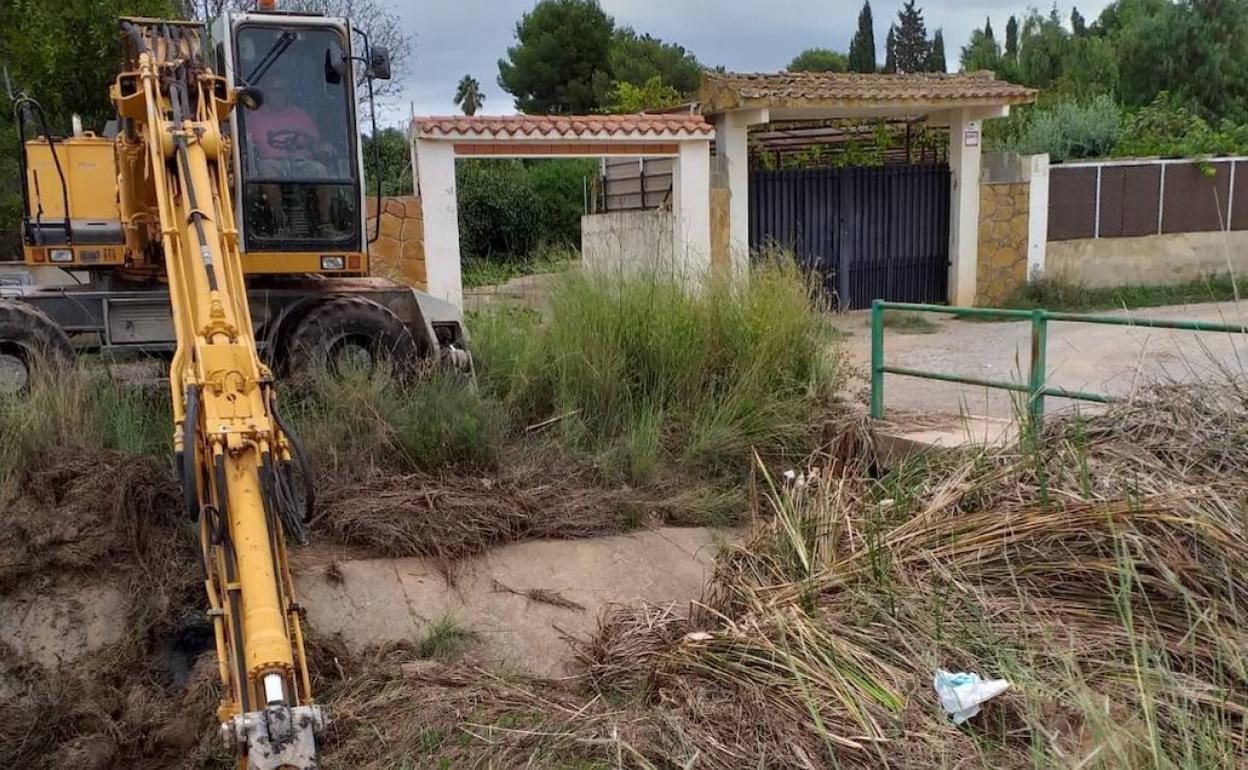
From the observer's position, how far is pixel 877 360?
7.52 metres

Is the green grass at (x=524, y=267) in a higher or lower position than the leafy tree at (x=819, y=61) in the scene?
lower

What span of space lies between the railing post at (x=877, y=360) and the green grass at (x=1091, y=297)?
7523 millimetres

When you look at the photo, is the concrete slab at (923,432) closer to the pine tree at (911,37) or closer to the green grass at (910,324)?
the green grass at (910,324)

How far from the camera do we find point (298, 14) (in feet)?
24.7

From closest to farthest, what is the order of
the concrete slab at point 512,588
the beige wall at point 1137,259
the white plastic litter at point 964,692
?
the white plastic litter at point 964,692, the concrete slab at point 512,588, the beige wall at point 1137,259

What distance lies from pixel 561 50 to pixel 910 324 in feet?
95.1

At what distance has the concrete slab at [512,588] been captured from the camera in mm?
5715

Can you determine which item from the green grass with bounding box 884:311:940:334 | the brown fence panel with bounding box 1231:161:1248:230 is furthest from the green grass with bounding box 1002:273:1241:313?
the green grass with bounding box 884:311:940:334

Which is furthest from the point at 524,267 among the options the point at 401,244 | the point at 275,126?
the point at 275,126

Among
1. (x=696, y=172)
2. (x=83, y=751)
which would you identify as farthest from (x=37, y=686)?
(x=696, y=172)

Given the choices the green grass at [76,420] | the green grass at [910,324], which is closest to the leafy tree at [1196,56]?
the green grass at [910,324]

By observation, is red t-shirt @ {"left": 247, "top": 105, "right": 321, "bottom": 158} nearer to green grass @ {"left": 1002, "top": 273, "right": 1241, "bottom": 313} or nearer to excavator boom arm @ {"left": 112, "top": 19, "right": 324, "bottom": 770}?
excavator boom arm @ {"left": 112, "top": 19, "right": 324, "bottom": 770}

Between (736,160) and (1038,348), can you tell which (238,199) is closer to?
(1038,348)

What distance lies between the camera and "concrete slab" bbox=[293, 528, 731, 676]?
5.71 meters
